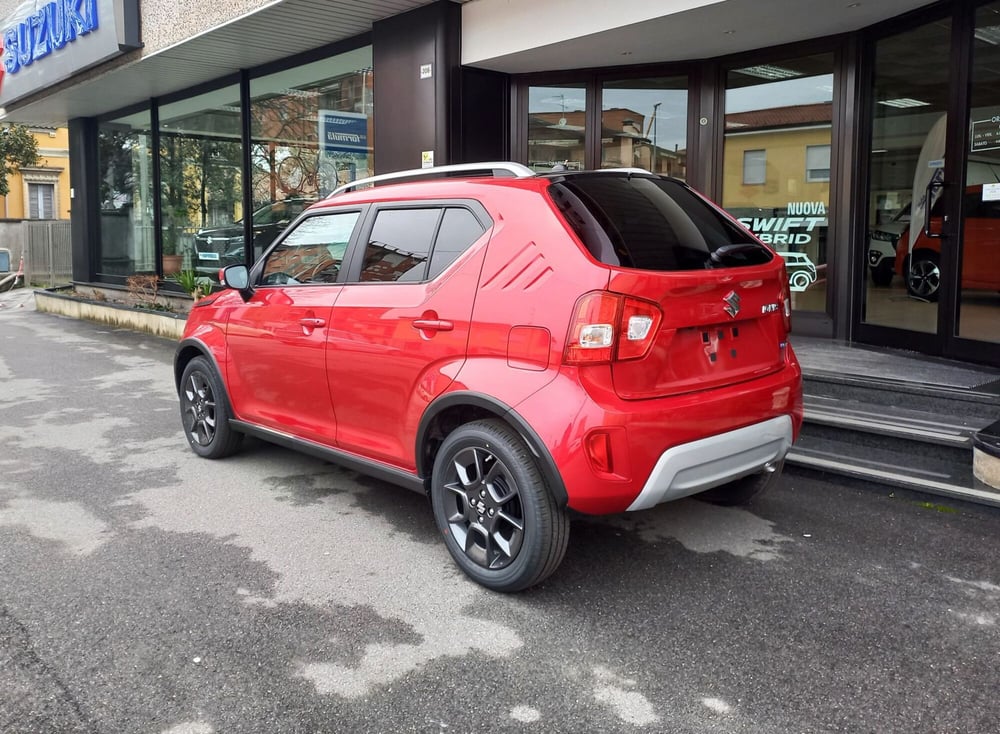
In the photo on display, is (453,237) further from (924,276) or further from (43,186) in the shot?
(43,186)

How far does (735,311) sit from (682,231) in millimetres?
417

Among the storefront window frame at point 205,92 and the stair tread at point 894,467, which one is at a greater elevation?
the storefront window frame at point 205,92

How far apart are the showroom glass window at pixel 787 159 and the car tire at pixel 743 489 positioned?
439 centimetres

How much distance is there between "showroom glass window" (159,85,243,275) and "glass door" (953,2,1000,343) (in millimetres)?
9738

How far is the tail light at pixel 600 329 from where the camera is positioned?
10.6 ft

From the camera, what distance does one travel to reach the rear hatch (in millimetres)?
3328

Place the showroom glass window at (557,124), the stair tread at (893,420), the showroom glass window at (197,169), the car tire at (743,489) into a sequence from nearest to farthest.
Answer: the car tire at (743,489)
the stair tread at (893,420)
the showroom glass window at (557,124)
the showroom glass window at (197,169)

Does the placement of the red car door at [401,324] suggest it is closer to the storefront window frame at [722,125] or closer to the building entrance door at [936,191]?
the building entrance door at [936,191]

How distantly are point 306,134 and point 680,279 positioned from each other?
9082mm

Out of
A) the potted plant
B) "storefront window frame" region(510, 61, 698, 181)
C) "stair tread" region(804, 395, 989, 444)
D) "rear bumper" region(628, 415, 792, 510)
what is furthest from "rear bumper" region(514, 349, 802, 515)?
the potted plant

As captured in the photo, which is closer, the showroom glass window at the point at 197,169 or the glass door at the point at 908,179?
the glass door at the point at 908,179

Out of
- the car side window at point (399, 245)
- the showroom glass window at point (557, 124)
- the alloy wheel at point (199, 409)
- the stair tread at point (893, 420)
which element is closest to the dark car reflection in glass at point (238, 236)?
the showroom glass window at point (557, 124)

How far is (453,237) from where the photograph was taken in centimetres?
392

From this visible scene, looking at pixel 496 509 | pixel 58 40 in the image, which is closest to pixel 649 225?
pixel 496 509
